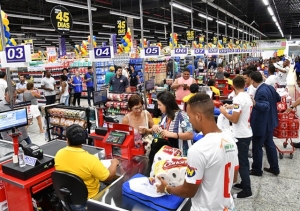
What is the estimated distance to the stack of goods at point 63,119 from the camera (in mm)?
4105

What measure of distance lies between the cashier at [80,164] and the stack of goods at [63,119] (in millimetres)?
1669

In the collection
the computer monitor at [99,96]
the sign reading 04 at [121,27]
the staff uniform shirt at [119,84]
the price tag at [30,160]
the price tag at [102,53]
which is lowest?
the price tag at [30,160]

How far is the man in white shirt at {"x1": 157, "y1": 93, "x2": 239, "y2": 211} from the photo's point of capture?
5.09 ft

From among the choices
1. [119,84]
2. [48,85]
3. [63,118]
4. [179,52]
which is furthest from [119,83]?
[48,85]

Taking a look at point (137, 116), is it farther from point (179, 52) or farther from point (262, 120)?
point (179, 52)

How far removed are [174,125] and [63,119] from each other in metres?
2.16

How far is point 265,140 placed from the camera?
162 inches

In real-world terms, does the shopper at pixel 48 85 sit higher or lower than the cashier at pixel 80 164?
higher

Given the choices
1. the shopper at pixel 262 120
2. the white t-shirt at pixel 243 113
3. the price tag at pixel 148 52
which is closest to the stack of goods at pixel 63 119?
the white t-shirt at pixel 243 113

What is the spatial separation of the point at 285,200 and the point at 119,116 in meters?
3.70

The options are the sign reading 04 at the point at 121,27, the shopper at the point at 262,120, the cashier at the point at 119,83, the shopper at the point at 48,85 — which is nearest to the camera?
the shopper at the point at 262,120

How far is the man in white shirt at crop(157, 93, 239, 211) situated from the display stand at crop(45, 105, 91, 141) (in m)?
2.65

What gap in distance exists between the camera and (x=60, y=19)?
7082 mm

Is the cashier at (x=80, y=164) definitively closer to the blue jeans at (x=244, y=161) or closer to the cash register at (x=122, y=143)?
the cash register at (x=122, y=143)
